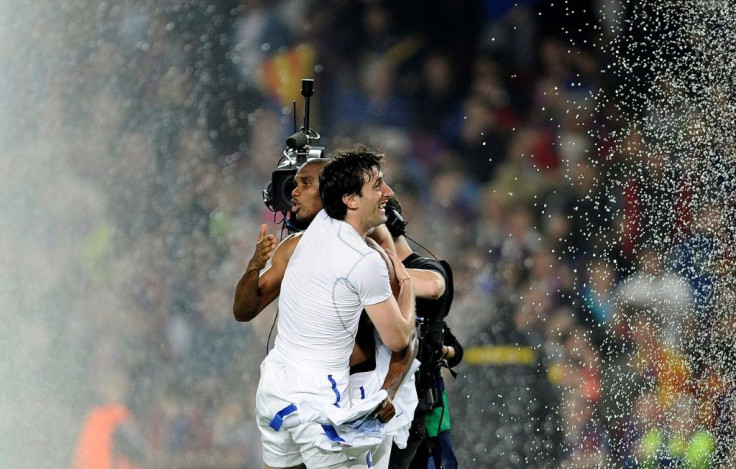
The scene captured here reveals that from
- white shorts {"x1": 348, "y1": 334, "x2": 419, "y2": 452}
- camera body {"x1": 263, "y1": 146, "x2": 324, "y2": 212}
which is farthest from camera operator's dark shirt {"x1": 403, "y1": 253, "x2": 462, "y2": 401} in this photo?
camera body {"x1": 263, "y1": 146, "x2": 324, "y2": 212}

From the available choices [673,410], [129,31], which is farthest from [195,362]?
[673,410]

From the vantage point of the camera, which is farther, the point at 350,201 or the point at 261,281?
the point at 261,281

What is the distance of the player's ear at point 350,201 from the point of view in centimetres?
214

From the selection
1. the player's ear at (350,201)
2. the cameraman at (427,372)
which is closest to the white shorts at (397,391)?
the cameraman at (427,372)

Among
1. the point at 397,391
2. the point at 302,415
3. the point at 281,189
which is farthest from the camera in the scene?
the point at 281,189

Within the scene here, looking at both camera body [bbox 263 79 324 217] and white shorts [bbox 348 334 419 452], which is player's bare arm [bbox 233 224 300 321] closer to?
camera body [bbox 263 79 324 217]

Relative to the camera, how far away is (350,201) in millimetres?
2141

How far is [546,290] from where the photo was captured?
4270mm

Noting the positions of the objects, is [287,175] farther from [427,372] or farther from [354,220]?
[427,372]

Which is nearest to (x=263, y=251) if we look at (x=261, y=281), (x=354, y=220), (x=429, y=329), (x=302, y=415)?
(x=261, y=281)

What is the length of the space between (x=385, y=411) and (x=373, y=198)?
1.46 feet

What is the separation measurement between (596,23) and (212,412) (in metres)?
2.29

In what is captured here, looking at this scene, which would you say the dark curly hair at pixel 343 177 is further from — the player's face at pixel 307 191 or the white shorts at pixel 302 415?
the white shorts at pixel 302 415

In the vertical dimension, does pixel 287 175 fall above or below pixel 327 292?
above
